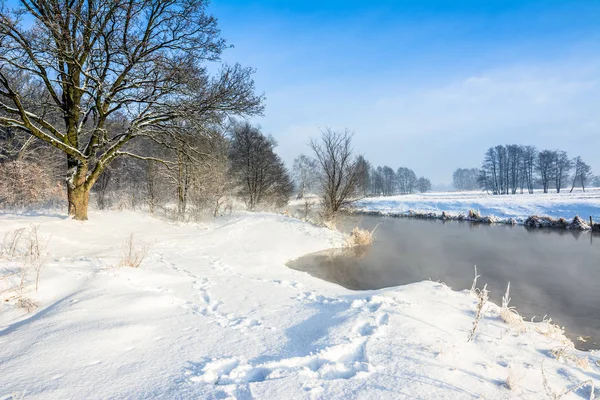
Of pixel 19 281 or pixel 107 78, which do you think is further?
pixel 107 78

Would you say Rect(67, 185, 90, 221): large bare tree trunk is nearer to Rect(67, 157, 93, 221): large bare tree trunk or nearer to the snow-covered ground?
Rect(67, 157, 93, 221): large bare tree trunk

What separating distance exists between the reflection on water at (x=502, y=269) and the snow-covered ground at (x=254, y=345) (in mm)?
2705

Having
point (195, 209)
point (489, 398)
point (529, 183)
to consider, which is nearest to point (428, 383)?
point (489, 398)

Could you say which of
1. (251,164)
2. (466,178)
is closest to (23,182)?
(251,164)

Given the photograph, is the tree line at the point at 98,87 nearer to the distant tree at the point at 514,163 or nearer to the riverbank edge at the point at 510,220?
the riverbank edge at the point at 510,220

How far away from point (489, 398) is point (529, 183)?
2719 inches

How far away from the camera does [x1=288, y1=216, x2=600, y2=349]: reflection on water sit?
6465 mm

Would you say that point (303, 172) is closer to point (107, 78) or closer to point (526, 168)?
point (526, 168)

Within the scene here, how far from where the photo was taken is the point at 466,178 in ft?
330

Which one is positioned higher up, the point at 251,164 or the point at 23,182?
the point at 251,164

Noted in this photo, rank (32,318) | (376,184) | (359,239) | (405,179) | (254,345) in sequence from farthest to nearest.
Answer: (405,179) < (376,184) < (359,239) < (32,318) < (254,345)

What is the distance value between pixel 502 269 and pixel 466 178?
4110 inches

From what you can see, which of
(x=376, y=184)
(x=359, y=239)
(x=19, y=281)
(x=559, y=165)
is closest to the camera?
(x=19, y=281)

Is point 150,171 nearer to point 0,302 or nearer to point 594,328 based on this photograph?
point 0,302
